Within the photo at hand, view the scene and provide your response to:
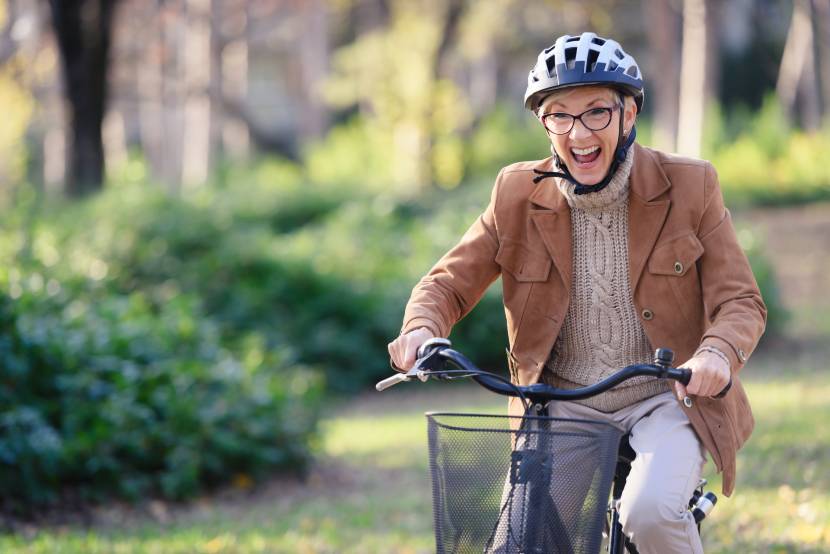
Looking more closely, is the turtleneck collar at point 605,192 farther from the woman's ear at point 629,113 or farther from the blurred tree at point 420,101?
the blurred tree at point 420,101

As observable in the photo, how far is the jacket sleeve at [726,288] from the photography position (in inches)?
137

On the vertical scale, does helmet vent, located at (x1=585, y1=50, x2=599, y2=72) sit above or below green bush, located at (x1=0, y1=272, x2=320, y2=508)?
above

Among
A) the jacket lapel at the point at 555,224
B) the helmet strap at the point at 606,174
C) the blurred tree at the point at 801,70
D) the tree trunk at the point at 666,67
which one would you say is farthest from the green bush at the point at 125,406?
the blurred tree at the point at 801,70

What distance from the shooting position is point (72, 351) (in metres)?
8.34

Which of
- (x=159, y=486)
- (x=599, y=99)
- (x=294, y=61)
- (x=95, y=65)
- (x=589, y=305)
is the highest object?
(x=294, y=61)

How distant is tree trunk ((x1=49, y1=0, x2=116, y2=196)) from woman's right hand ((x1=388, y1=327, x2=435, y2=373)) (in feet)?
57.6

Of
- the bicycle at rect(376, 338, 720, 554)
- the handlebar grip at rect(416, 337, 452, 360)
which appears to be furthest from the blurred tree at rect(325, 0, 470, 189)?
the bicycle at rect(376, 338, 720, 554)

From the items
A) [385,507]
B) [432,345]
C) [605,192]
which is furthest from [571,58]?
[385,507]

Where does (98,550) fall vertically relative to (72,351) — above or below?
below

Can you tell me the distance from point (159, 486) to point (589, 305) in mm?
5427

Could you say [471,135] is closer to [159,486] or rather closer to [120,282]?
[120,282]

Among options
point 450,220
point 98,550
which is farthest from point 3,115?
point 98,550

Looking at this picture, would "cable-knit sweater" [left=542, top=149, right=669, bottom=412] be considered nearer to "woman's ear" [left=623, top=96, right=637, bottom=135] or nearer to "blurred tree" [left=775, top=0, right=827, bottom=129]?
"woman's ear" [left=623, top=96, right=637, bottom=135]

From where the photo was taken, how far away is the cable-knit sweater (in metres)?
3.79
